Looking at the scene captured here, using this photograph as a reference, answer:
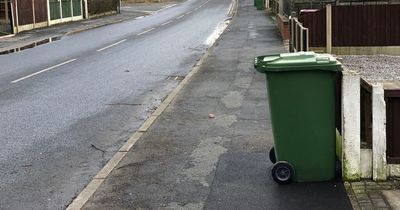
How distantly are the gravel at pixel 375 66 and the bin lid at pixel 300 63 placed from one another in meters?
7.43

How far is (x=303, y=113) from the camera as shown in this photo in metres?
5.86

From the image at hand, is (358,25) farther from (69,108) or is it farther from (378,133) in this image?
(378,133)

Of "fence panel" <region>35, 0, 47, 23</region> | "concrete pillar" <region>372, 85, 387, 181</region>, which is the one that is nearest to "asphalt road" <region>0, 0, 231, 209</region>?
"concrete pillar" <region>372, 85, 387, 181</region>

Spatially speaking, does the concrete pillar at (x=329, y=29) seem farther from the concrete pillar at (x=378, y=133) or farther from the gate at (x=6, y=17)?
the gate at (x=6, y=17)

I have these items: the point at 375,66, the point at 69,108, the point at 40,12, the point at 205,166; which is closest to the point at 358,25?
the point at 375,66

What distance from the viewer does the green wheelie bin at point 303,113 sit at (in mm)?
5754

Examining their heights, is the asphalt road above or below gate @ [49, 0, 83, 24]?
below

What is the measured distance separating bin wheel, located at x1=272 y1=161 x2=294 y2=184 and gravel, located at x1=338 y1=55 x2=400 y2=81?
7.46 metres

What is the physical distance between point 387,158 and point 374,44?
41.3 ft

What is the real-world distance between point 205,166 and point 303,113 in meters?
1.41

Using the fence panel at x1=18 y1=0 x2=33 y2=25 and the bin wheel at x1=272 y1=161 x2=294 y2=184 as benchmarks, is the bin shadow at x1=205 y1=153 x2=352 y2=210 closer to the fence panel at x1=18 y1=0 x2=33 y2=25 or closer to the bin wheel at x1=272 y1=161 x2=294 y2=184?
the bin wheel at x1=272 y1=161 x2=294 y2=184

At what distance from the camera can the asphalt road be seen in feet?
21.8

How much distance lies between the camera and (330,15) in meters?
17.3

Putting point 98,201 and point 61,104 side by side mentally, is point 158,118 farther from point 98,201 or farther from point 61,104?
point 98,201
